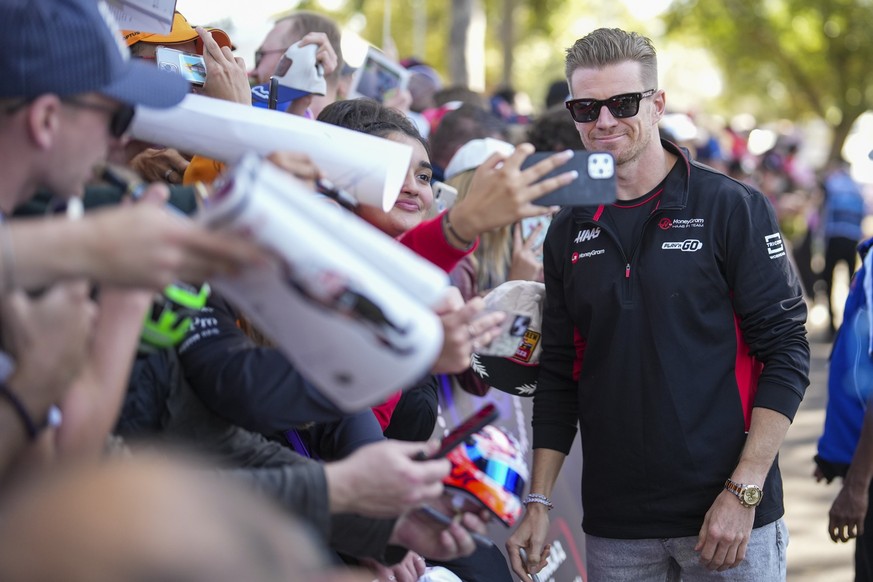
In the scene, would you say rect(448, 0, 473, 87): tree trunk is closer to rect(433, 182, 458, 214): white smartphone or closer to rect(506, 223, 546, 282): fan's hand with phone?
rect(506, 223, 546, 282): fan's hand with phone

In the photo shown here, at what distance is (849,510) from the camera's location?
4.09 metres


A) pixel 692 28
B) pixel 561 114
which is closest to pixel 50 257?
pixel 561 114

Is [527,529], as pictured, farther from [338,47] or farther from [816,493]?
[816,493]

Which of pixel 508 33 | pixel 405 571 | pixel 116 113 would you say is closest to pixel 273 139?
pixel 116 113

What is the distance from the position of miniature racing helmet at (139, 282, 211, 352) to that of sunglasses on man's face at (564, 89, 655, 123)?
188cm

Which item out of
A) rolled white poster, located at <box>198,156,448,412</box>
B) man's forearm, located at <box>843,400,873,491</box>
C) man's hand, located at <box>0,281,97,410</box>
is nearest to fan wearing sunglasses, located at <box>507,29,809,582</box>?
man's forearm, located at <box>843,400,873,491</box>

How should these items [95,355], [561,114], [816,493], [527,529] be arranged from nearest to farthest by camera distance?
[95,355], [527,529], [561,114], [816,493]

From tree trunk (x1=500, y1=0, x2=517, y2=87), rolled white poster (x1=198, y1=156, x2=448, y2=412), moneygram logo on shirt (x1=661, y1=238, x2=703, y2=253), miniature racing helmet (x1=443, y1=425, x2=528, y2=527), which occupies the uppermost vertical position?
rolled white poster (x1=198, y1=156, x2=448, y2=412)

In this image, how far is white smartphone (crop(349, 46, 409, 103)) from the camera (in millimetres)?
6199

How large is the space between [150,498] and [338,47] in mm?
3857

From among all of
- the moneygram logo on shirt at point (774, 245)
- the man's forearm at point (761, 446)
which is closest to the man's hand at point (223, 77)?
the moneygram logo on shirt at point (774, 245)

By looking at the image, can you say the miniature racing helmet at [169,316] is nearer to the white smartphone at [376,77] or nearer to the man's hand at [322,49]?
the man's hand at [322,49]

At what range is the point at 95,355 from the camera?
1.86 m

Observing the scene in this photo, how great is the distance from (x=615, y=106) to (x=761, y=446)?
47.4 inches
